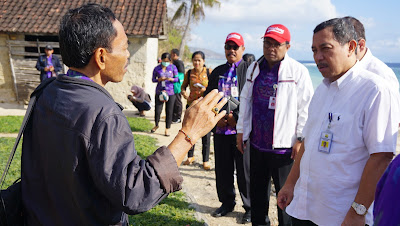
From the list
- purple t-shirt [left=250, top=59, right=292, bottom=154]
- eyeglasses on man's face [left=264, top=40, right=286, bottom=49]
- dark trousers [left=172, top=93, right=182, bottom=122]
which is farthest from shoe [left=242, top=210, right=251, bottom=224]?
dark trousers [left=172, top=93, right=182, bottom=122]

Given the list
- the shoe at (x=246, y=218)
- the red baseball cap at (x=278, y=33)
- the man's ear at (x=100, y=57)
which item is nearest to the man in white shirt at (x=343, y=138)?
the red baseball cap at (x=278, y=33)

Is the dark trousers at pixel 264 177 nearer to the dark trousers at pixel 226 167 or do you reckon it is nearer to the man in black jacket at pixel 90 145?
the dark trousers at pixel 226 167

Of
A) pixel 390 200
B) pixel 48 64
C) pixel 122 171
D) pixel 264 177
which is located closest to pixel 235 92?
pixel 264 177

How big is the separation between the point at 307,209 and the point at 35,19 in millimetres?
12847

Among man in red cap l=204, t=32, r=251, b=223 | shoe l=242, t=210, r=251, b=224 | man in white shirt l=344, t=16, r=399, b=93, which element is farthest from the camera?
man in red cap l=204, t=32, r=251, b=223

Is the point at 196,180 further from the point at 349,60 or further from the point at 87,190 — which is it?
the point at 87,190

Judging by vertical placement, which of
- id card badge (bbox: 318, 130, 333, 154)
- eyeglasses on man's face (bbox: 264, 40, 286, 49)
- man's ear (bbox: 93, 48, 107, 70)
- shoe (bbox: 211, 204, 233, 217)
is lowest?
shoe (bbox: 211, 204, 233, 217)

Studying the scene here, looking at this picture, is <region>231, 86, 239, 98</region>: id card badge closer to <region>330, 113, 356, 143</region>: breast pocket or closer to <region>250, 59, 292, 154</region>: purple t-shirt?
<region>250, 59, 292, 154</region>: purple t-shirt

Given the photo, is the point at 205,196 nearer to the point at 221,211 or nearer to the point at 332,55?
the point at 221,211

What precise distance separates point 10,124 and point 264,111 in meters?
7.92

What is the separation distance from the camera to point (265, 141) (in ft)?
11.2

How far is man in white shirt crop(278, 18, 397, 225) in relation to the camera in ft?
6.27

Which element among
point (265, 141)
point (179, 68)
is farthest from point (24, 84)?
point (265, 141)

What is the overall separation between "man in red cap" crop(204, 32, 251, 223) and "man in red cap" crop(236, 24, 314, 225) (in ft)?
2.24
